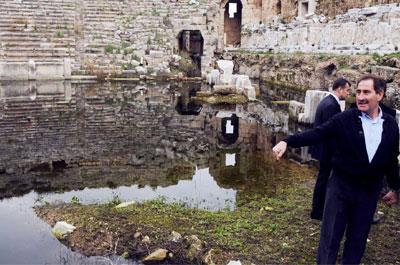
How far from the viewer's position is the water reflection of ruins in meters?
8.06

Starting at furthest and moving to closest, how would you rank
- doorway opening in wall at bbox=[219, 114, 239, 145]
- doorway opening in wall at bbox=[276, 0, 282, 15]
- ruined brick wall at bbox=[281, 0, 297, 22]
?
doorway opening in wall at bbox=[276, 0, 282, 15] → ruined brick wall at bbox=[281, 0, 297, 22] → doorway opening in wall at bbox=[219, 114, 239, 145]

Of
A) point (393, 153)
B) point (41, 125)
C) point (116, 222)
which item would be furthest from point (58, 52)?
point (393, 153)

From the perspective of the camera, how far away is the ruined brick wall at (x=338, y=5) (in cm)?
2308

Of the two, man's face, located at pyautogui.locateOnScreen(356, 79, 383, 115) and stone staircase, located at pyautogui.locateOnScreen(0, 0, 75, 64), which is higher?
stone staircase, located at pyautogui.locateOnScreen(0, 0, 75, 64)

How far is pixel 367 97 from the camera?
3711mm

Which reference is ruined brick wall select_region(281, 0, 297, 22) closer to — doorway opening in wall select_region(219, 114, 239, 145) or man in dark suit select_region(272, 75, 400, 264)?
doorway opening in wall select_region(219, 114, 239, 145)

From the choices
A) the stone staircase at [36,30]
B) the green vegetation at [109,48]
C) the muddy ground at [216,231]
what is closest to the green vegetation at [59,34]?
the stone staircase at [36,30]

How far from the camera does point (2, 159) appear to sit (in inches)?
349

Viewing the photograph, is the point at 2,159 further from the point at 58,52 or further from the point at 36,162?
the point at 58,52

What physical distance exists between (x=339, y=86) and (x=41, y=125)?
827 centimetres

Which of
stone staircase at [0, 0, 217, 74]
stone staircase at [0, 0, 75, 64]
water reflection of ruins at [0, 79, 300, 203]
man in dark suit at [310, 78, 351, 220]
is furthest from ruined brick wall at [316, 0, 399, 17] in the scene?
man in dark suit at [310, 78, 351, 220]

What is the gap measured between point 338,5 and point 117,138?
1922 centimetres

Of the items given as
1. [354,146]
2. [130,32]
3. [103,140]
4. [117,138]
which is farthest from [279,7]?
[354,146]

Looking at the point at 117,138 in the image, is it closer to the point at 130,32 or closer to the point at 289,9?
the point at 130,32
